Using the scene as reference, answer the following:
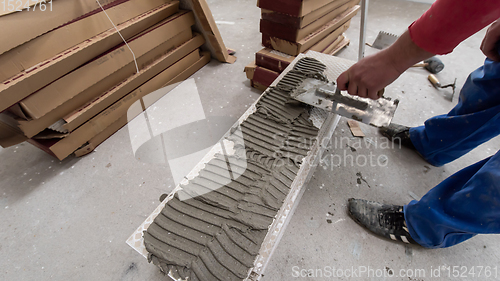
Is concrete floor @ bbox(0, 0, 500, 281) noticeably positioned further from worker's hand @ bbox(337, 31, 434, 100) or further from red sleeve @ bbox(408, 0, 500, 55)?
red sleeve @ bbox(408, 0, 500, 55)

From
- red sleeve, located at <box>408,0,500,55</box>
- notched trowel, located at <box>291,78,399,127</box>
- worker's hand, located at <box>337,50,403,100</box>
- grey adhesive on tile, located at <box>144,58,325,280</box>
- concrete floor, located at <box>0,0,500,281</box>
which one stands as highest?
red sleeve, located at <box>408,0,500,55</box>

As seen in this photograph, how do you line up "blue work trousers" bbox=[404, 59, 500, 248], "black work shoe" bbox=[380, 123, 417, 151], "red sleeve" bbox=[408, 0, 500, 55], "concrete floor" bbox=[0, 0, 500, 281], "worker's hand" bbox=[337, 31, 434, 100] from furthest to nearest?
"black work shoe" bbox=[380, 123, 417, 151], "concrete floor" bbox=[0, 0, 500, 281], "blue work trousers" bbox=[404, 59, 500, 248], "worker's hand" bbox=[337, 31, 434, 100], "red sleeve" bbox=[408, 0, 500, 55]

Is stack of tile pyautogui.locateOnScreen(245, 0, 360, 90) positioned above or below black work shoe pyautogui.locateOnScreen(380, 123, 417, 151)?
above

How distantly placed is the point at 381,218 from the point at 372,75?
38.1 inches

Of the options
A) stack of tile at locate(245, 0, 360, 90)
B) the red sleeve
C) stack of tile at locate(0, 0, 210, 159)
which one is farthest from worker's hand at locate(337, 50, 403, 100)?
stack of tile at locate(0, 0, 210, 159)

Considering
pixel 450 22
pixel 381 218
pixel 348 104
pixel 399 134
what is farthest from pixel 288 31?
pixel 381 218

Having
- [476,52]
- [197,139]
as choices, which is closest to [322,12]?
[197,139]

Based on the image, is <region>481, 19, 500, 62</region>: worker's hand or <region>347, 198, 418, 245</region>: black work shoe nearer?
<region>481, 19, 500, 62</region>: worker's hand

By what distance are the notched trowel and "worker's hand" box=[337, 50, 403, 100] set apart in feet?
1.37

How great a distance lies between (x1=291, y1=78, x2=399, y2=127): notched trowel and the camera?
1.48m

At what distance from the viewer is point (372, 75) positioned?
1001 mm

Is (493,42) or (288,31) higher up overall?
(493,42)

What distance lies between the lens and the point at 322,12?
2354 mm

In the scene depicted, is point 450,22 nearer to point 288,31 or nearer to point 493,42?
point 493,42
